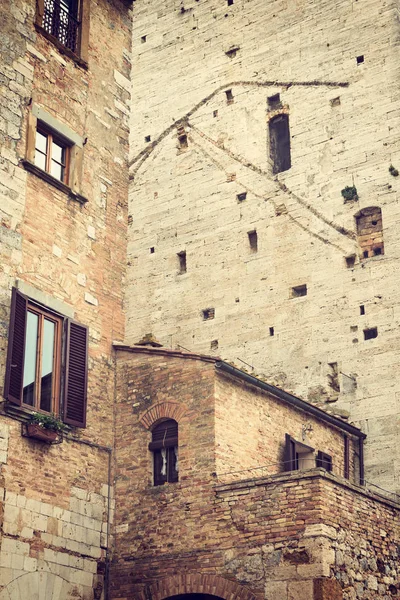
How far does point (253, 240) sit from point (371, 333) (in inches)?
173

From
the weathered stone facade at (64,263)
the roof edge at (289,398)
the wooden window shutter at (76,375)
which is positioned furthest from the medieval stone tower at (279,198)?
the wooden window shutter at (76,375)

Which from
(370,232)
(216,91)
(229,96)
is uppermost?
(216,91)

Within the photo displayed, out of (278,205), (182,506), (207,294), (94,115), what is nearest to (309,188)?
(278,205)

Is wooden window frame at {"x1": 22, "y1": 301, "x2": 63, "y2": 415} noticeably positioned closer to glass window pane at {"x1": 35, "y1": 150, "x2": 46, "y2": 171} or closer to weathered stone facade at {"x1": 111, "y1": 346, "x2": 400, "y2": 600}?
weathered stone facade at {"x1": 111, "y1": 346, "x2": 400, "y2": 600}

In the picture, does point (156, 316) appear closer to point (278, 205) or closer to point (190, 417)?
point (278, 205)

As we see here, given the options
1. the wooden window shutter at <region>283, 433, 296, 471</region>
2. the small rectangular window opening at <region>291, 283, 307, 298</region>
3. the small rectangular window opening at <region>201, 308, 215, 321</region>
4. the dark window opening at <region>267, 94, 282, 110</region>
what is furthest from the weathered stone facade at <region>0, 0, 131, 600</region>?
the dark window opening at <region>267, 94, 282, 110</region>

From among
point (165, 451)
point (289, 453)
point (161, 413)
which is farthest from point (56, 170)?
point (289, 453)

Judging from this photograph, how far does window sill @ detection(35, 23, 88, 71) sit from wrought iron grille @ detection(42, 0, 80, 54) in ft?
0.75

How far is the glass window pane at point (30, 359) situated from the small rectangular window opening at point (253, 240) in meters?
10.1

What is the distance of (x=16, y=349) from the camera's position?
1684cm

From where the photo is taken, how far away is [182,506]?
57.5ft

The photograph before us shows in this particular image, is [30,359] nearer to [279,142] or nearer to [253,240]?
[253,240]

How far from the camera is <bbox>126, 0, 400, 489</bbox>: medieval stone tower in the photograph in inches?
962

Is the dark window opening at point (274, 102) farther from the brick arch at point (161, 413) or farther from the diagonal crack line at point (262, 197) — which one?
the brick arch at point (161, 413)
